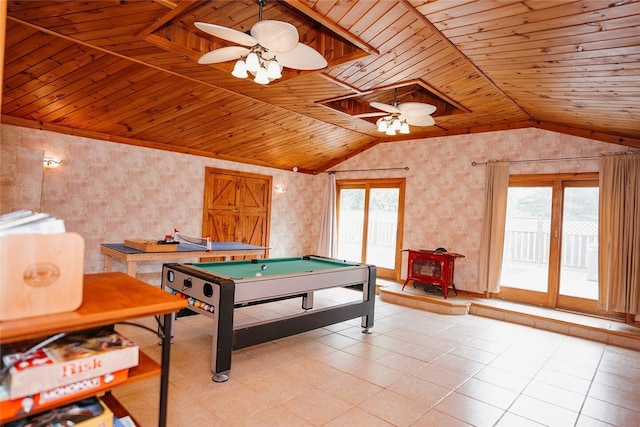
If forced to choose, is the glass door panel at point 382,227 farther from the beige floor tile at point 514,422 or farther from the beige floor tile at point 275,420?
the beige floor tile at point 275,420

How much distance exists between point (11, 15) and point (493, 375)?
17.8ft

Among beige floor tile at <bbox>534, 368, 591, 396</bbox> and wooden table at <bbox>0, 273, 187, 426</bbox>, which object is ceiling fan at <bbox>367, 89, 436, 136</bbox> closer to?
beige floor tile at <bbox>534, 368, 591, 396</bbox>

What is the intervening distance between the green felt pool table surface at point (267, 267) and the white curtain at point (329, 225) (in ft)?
10.9

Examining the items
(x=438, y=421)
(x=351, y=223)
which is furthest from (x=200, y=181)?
(x=438, y=421)

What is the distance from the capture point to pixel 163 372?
59.5 inches

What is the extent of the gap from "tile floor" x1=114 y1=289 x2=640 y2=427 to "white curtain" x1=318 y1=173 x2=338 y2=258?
3585 millimetres

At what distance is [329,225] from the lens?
8336 millimetres

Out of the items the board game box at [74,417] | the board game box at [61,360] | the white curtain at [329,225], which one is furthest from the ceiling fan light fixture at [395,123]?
the white curtain at [329,225]

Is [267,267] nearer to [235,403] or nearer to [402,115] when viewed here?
[235,403]

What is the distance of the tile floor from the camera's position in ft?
8.62

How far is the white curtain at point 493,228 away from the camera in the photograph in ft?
19.1

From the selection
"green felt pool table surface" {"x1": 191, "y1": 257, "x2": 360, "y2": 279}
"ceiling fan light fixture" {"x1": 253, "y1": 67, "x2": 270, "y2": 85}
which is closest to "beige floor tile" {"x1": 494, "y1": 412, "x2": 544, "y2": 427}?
"green felt pool table surface" {"x1": 191, "y1": 257, "x2": 360, "y2": 279}

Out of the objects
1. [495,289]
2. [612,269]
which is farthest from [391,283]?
[612,269]

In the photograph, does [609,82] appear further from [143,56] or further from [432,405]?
[143,56]
